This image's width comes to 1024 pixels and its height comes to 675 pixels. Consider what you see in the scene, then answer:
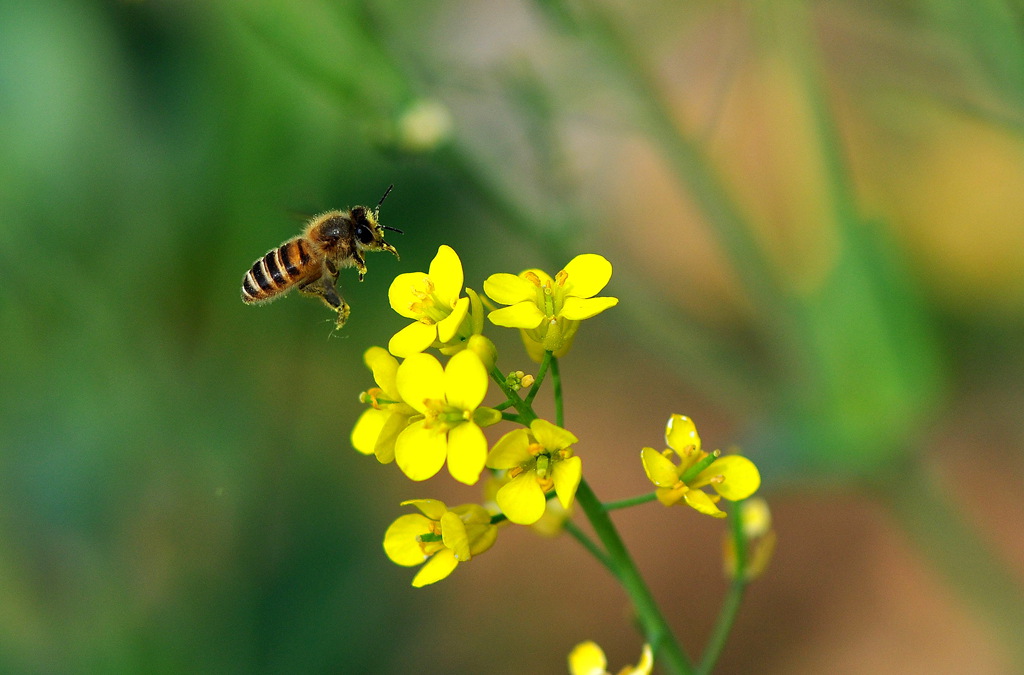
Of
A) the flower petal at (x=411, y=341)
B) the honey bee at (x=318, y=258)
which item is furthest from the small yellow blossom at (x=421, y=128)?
the flower petal at (x=411, y=341)

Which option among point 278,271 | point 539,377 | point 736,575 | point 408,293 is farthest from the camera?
point 278,271

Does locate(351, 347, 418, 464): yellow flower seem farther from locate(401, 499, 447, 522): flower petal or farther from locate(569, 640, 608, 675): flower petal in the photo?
locate(569, 640, 608, 675): flower petal

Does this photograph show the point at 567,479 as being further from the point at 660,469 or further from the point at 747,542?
the point at 747,542

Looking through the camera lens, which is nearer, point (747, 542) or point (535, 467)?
point (535, 467)

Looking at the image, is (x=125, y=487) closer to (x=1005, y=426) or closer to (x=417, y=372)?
(x=417, y=372)

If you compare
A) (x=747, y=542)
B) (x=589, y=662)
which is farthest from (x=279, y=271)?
(x=747, y=542)

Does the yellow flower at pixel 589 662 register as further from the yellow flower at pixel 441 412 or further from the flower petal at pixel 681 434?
the yellow flower at pixel 441 412

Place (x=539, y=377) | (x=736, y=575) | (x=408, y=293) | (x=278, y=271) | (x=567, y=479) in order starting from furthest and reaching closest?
1. (x=278, y=271)
2. (x=736, y=575)
3. (x=408, y=293)
4. (x=539, y=377)
5. (x=567, y=479)
